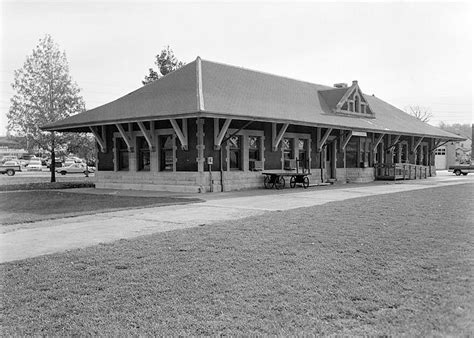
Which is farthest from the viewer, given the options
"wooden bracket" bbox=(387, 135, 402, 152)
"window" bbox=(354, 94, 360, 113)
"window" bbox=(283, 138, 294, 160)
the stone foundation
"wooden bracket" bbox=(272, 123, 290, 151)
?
"wooden bracket" bbox=(387, 135, 402, 152)

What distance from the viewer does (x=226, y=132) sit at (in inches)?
761

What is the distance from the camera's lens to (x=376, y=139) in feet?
97.7

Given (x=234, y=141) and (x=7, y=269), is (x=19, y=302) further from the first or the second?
(x=234, y=141)

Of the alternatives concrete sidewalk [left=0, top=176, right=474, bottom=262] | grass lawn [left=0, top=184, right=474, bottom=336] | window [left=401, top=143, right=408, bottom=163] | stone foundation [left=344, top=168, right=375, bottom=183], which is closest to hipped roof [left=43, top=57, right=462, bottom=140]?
stone foundation [left=344, top=168, right=375, bottom=183]

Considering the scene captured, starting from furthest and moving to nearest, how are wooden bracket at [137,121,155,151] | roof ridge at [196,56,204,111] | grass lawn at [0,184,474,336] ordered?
wooden bracket at [137,121,155,151] → roof ridge at [196,56,204,111] → grass lawn at [0,184,474,336]

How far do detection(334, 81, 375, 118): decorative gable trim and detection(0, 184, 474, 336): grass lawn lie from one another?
802 inches

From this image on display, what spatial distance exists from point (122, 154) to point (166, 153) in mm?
3279

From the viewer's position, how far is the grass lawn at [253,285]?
4008 mm

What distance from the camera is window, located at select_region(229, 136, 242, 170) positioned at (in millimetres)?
20047

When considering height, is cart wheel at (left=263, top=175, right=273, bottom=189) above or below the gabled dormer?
below

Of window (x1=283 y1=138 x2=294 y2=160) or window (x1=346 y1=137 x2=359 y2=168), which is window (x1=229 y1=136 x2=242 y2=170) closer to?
window (x1=283 y1=138 x2=294 y2=160)

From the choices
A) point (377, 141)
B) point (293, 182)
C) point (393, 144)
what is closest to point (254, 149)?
point (293, 182)

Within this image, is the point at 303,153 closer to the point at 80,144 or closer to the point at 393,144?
the point at 393,144

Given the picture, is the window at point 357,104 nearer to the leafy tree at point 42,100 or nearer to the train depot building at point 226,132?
the train depot building at point 226,132
